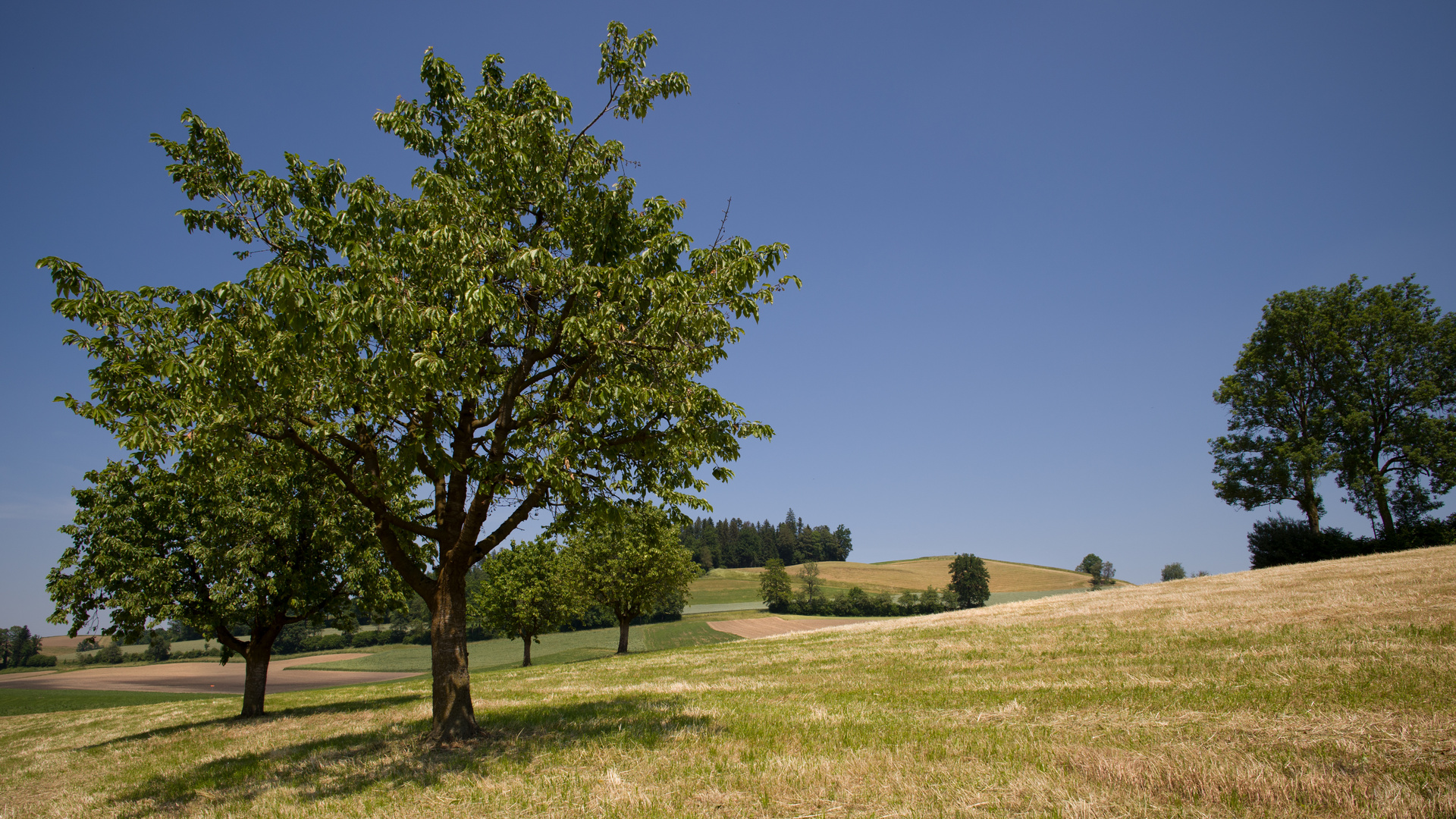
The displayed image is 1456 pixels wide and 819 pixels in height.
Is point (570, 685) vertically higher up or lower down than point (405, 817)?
lower down

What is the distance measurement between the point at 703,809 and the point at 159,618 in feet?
76.3

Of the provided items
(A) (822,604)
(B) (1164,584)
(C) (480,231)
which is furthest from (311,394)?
(A) (822,604)

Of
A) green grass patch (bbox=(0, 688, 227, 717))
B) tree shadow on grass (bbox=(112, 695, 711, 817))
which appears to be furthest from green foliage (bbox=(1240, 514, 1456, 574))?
green grass patch (bbox=(0, 688, 227, 717))

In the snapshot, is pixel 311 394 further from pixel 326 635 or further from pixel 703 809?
pixel 326 635

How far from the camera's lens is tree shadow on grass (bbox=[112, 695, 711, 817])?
934 centimetres

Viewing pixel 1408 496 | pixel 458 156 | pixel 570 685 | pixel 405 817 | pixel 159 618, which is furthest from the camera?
pixel 1408 496

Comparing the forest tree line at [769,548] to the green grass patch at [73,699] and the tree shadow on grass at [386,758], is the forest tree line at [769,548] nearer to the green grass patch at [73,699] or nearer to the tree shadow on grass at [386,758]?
the green grass patch at [73,699]

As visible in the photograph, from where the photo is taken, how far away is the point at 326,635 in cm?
11931

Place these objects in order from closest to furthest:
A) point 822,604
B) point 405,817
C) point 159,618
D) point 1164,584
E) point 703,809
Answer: point 703,809 → point 405,817 → point 159,618 → point 1164,584 → point 822,604

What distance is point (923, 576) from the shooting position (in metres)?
133

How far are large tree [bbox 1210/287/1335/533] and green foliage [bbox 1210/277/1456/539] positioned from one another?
0.07 meters

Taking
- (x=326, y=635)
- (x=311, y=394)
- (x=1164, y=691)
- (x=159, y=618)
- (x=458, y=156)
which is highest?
(x=458, y=156)

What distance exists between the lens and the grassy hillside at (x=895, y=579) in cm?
11663

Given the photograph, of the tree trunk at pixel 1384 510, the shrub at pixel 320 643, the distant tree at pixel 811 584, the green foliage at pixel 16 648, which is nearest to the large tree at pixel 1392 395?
the tree trunk at pixel 1384 510
